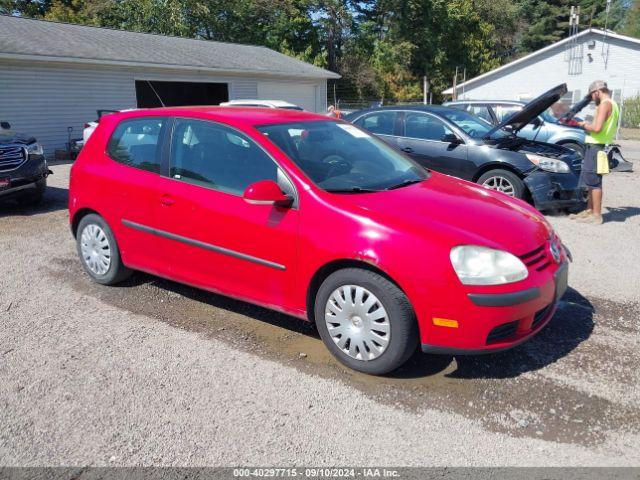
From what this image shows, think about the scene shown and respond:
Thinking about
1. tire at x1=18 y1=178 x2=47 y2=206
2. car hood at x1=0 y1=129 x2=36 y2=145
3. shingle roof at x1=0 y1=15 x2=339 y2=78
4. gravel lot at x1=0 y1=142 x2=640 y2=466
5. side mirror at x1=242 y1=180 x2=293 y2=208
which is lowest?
gravel lot at x1=0 y1=142 x2=640 y2=466

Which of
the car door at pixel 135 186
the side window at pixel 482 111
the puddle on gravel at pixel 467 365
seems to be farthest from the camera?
the side window at pixel 482 111

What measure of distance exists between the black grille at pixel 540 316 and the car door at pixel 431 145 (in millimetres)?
4813

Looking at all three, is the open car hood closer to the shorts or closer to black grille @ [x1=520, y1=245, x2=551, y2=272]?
the shorts

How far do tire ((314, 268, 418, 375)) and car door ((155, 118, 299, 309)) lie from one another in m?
0.34

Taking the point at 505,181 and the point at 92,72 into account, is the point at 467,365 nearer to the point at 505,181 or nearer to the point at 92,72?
the point at 505,181

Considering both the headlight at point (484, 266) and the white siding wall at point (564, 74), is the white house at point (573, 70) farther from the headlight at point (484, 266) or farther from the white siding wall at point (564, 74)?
the headlight at point (484, 266)

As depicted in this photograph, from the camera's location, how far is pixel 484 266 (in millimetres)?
3285

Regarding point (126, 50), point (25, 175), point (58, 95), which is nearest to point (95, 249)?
point (25, 175)

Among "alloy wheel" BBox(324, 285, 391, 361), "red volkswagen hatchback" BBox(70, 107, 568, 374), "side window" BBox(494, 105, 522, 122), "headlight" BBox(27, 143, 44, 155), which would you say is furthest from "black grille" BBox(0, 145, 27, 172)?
"side window" BBox(494, 105, 522, 122)

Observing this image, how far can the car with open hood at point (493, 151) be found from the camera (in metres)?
7.59

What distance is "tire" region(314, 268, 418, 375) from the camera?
11.0 feet

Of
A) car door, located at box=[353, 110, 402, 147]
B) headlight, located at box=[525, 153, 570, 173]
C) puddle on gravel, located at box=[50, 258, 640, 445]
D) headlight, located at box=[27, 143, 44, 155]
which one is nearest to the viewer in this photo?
puddle on gravel, located at box=[50, 258, 640, 445]

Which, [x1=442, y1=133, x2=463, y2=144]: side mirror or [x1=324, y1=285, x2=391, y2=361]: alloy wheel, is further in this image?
[x1=442, y1=133, x2=463, y2=144]: side mirror

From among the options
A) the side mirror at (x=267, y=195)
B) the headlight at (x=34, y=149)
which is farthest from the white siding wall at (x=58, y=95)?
the side mirror at (x=267, y=195)
